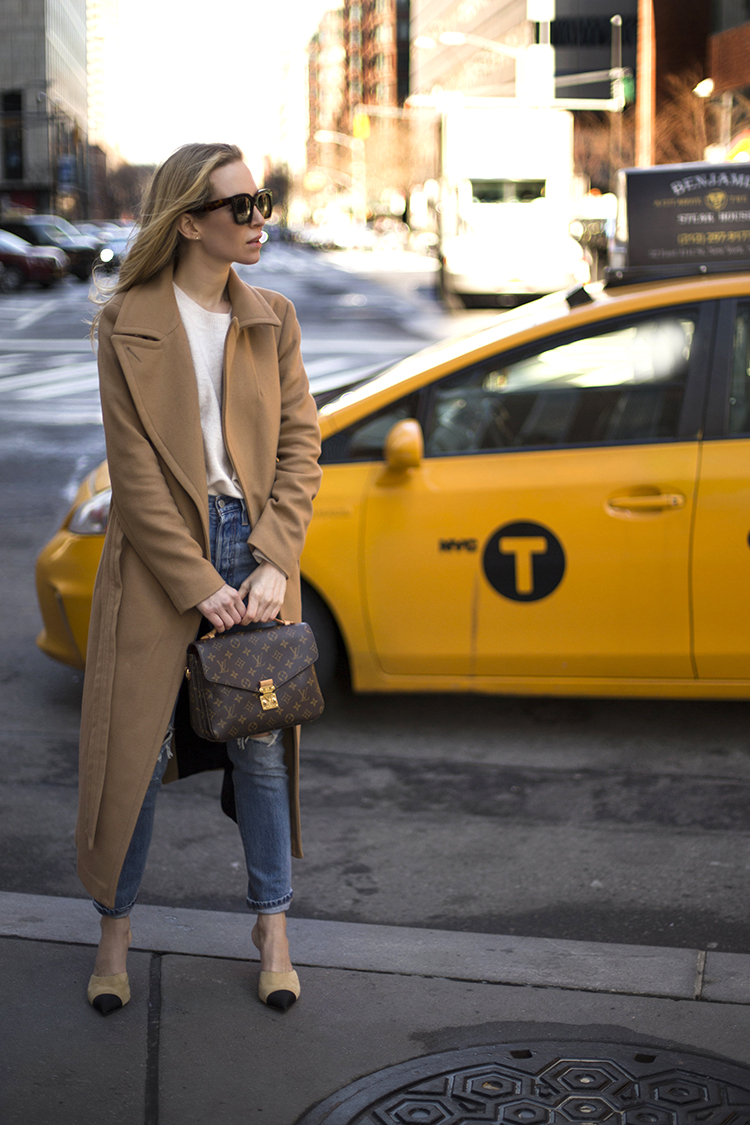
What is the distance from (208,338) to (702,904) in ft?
6.81

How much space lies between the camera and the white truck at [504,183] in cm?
2700

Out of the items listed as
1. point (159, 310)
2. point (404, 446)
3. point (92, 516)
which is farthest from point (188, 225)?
point (92, 516)

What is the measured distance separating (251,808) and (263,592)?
1.69 ft

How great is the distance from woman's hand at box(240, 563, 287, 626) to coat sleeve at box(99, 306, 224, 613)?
3.3 inches

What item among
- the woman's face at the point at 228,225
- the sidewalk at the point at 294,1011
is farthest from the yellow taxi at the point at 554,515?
the woman's face at the point at 228,225

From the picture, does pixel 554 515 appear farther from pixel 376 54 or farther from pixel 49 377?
pixel 376 54

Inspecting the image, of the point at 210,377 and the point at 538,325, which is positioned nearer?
the point at 210,377

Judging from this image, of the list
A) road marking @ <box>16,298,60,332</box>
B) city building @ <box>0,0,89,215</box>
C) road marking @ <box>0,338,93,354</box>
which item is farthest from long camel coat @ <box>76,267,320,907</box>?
city building @ <box>0,0,89,215</box>

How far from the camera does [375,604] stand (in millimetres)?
4727

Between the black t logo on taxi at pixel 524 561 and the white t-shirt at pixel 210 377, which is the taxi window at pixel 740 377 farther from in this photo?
the white t-shirt at pixel 210 377

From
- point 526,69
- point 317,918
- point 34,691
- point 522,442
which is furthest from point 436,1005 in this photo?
point 526,69

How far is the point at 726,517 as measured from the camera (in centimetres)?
454

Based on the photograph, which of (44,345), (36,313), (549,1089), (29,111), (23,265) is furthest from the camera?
(29,111)

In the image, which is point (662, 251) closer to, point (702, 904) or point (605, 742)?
point (605, 742)
